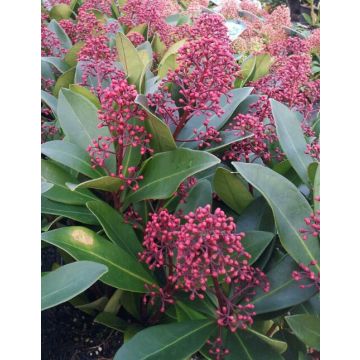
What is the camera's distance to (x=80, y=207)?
0.86m

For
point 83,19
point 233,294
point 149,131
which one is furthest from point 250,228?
point 83,19

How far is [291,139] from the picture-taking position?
849 millimetres

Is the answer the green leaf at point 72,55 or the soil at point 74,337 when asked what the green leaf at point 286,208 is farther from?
the green leaf at point 72,55

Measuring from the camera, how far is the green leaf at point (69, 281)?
2.13ft

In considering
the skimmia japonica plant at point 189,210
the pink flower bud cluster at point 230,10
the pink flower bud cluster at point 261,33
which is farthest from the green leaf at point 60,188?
the pink flower bud cluster at point 230,10

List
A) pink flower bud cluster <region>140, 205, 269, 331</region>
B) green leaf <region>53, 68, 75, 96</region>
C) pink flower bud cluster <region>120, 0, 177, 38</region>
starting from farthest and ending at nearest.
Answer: pink flower bud cluster <region>120, 0, 177, 38</region> → green leaf <region>53, 68, 75, 96</region> → pink flower bud cluster <region>140, 205, 269, 331</region>

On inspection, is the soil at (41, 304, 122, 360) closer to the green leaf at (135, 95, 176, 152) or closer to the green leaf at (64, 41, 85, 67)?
the green leaf at (135, 95, 176, 152)

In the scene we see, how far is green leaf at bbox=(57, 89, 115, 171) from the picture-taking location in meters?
0.89

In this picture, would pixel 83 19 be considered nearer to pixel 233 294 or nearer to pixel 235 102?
pixel 235 102

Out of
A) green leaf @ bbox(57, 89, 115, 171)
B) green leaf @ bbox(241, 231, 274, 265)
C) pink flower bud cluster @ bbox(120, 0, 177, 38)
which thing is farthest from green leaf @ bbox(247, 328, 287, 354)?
pink flower bud cluster @ bbox(120, 0, 177, 38)

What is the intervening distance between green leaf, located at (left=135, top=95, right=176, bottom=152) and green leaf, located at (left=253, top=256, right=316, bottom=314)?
251 mm

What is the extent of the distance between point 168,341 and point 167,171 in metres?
0.25

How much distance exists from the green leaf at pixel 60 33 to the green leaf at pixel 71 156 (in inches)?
23.8

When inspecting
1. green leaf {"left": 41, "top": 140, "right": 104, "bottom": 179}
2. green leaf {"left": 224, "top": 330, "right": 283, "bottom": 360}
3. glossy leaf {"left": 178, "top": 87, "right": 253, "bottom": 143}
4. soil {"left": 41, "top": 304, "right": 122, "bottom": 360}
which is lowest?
soil {"left": 41, "top": 304, "right": 122, "bottom": 360}
